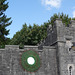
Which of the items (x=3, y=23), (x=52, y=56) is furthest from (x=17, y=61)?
(x=3, y=23)

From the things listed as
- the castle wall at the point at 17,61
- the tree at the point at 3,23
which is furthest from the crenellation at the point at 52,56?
the tree at the point at 3,23

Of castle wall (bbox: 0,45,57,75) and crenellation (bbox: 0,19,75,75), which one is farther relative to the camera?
crenellation (bbox: 0,19,75,75)

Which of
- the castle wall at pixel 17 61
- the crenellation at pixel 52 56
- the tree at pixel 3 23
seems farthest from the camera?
the tree at pixel 3 23

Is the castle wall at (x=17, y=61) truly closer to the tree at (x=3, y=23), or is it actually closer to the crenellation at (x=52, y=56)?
the crenellation at (x=52, y=56)

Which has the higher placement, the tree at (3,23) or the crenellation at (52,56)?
the tree at (3,23)

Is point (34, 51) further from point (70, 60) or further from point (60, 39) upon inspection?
point (70, 60)

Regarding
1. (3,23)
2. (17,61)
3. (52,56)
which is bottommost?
(17,61)

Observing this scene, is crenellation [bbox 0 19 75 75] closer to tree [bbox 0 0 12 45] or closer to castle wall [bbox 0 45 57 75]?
castle wall [bbox 0 45 57 75]

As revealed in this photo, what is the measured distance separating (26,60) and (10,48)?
2090 mm

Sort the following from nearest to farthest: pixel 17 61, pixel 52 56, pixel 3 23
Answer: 1. pixel 17 61
2. pixel 52 56
3. pixel 3 23

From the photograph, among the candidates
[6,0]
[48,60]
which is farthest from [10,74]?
[6,0]

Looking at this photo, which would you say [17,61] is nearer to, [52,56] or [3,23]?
[52,56]

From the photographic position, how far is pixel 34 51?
13867mm

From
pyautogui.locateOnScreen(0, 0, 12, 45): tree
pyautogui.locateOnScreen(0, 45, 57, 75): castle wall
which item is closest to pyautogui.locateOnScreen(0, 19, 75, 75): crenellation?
pyautogui.locateOnScreen(0, 45, 57, 75): castle wall
